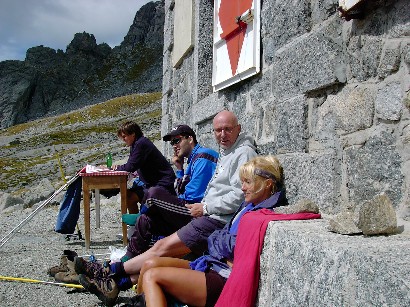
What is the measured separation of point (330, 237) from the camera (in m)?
2.18

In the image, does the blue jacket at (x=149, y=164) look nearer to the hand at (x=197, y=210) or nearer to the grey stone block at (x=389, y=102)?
the hand at (x=197, y=210)

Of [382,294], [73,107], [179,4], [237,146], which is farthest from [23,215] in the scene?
[73,107]

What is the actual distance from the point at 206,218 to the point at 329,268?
6.45 ft

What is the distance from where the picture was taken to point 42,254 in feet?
20.8

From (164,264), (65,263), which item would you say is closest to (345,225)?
(164,264)

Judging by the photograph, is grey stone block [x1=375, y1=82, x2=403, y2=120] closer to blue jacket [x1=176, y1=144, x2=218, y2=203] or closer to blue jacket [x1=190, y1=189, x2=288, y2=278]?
blue jacket [x1=190, y1=189, x2=288, y2=278]

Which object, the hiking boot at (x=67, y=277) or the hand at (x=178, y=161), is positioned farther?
the hand at (x=178, y=161)

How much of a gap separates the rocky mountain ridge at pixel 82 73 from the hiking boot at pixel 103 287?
73.3 m

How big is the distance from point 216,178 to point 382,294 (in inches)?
94.4

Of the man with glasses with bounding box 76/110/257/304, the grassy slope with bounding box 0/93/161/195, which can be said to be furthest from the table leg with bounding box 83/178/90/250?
the grassy slope with bounding box 0/93/161/195

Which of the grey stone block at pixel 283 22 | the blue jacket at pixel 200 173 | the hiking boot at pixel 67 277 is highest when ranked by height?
the grey stone block at pixel 283 22

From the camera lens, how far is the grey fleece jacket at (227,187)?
3750 millimetres

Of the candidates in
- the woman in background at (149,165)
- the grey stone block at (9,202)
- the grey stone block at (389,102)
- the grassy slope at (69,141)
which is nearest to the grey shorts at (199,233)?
the grey stone block at (389,102)

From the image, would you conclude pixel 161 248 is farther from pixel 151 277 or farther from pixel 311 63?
pixel 311 63
